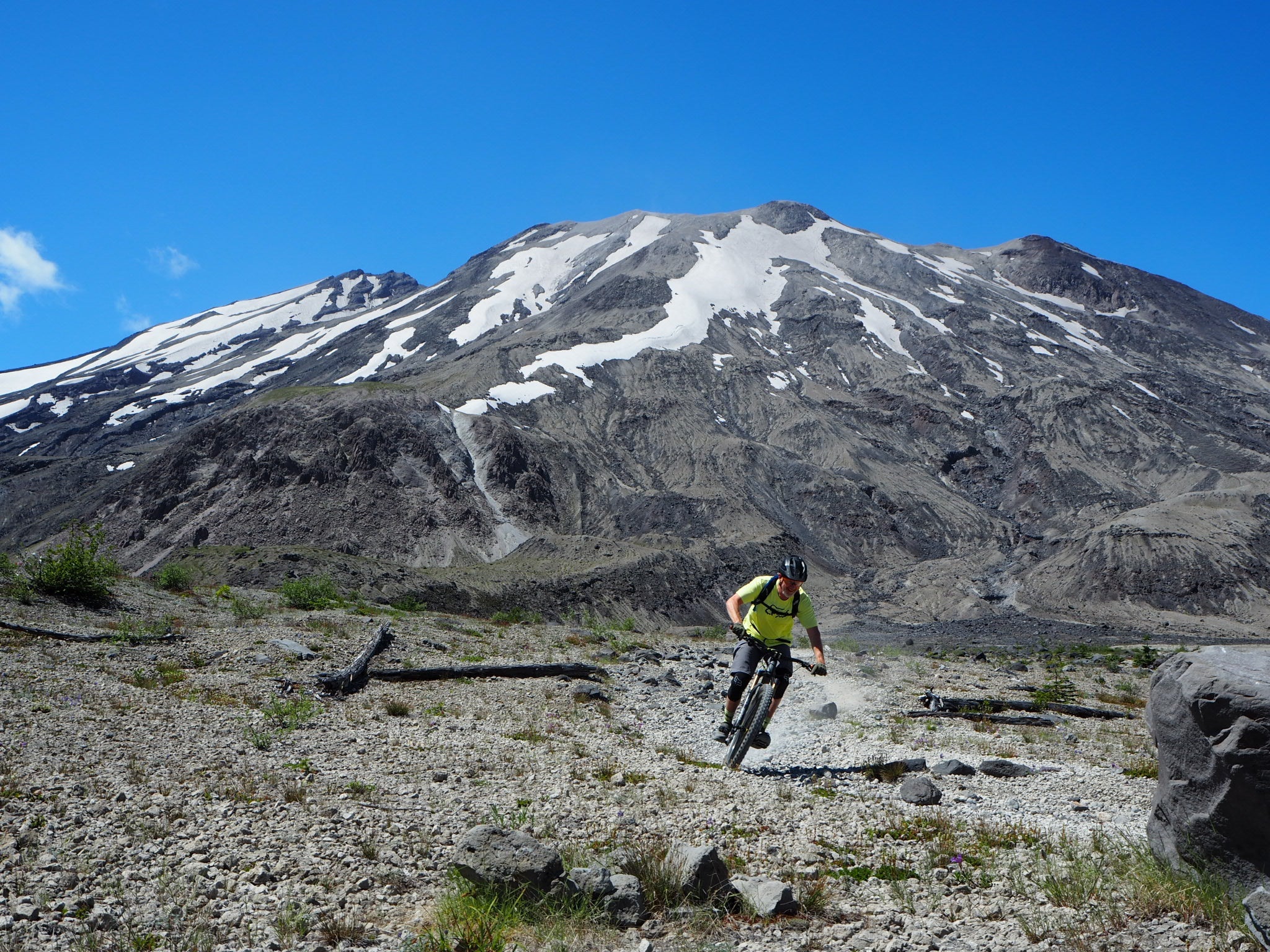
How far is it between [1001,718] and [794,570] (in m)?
6.49

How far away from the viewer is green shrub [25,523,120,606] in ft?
54.6

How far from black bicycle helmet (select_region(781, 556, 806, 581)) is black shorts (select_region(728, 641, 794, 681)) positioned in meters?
0.80

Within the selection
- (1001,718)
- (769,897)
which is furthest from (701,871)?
(1001,718)

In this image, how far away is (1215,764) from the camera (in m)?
4.55

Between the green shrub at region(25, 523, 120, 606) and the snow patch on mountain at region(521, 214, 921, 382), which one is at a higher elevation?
the snow patch on mountain at region(521, 214, 921, 382)

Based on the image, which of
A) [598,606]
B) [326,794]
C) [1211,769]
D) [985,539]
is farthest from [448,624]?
[985,539]

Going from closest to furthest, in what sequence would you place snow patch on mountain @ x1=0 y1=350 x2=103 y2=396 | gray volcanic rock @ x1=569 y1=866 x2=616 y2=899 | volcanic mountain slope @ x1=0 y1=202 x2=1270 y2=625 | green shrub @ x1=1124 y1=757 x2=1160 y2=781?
gray volcanic rock @ x1=569 y1=866 x2=616 y2=899, green shrub @ x1=1124 y1=757 x2=1160 y2=781, volcanic mountain slope @ x1=0 y1=202 x2=1270 y2=625, snow patch on mountain @ x1=0 y1=350 x2=103 y2=396

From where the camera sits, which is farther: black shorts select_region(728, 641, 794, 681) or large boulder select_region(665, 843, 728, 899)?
black shorts select_region(728, 641, 794, 681)

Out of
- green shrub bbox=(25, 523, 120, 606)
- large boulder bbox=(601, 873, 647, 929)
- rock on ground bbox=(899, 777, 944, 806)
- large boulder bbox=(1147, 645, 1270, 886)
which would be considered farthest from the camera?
green shrub bbox=(25, 523, 120, 606)

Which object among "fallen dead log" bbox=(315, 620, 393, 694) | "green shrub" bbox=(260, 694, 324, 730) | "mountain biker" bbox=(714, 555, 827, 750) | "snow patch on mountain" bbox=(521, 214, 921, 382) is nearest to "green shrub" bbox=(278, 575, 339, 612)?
"fallen dead log" bbox=(315, 620, 393, 694)

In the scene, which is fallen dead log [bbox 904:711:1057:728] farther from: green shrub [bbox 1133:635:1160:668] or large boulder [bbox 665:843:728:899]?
green shrub [bbox 1133:635:1160:668]

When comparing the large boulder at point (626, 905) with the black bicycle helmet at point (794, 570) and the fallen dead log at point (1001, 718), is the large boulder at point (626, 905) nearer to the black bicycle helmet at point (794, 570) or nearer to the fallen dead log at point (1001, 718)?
the black bicycle helmet at point (794, 570)

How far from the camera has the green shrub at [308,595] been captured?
2275cm

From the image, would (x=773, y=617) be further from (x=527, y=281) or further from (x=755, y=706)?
(x=527, y=281)
